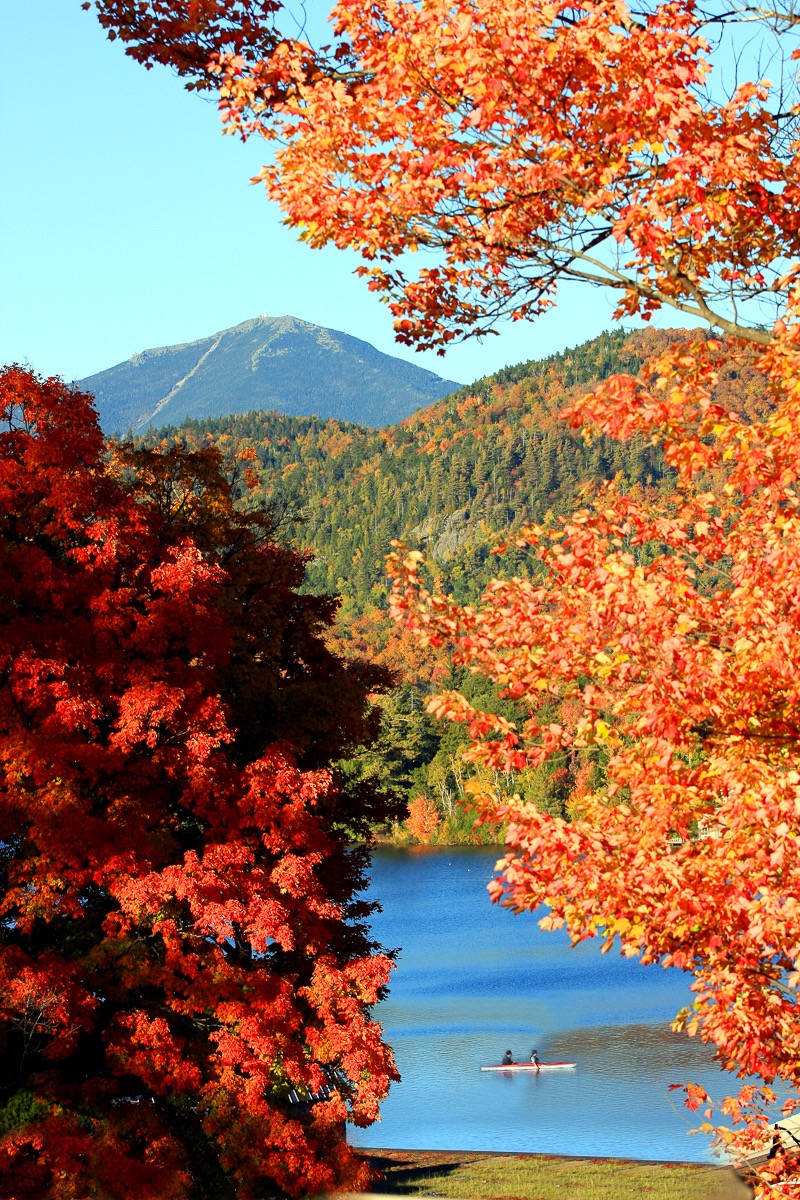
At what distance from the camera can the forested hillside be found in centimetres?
12825

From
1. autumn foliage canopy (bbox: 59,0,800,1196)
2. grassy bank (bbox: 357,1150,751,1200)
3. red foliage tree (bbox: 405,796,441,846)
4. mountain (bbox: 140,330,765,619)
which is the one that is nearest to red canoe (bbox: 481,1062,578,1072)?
grassy bank (bbox: 357,1150,751,1200)

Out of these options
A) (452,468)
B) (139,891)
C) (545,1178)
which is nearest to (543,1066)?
(545,1178)

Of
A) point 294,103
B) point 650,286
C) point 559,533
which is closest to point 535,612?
point 559,533

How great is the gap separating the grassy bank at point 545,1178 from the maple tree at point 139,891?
2043 mm

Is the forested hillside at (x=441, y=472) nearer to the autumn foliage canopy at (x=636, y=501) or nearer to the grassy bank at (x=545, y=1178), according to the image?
the grassy bank at (x=545, y=1178)

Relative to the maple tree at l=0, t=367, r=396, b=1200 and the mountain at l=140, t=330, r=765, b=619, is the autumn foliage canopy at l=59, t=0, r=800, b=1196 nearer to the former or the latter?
the maple tree at l=0, t=367, r=396, b=1200

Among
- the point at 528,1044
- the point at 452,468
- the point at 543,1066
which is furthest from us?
the point at 452,468

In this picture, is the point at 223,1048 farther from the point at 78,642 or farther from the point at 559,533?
the point at 559,533

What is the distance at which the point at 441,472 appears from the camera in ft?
533

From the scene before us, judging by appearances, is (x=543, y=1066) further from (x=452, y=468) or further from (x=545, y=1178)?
(x=452, y=468)

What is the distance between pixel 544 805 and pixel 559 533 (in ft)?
173

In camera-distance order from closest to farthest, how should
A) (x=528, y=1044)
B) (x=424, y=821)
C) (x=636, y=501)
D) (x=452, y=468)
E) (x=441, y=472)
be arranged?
(x=636, y=501), (x=528, y=1044), (x=424, y=821), (x=452, y=468), (x=441, y=472)

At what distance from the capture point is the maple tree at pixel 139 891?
41.5 ft

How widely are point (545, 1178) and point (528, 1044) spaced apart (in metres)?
12.1
